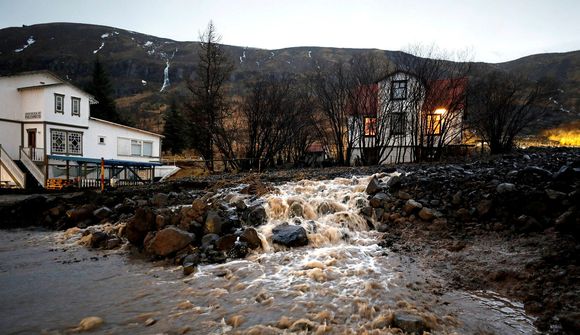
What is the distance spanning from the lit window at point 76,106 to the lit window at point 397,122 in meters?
27.9

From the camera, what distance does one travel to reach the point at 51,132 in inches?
1043

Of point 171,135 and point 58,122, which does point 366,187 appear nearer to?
point 58,122

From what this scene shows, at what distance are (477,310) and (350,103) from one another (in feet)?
58.2

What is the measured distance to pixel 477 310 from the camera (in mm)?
4082

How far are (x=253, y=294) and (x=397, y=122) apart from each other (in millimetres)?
17994

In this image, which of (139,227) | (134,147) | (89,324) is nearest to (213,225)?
(139,227)

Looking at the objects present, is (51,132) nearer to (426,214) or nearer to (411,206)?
(411,206)

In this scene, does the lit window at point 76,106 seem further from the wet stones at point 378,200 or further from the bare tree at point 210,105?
the wet stones at point 378,200

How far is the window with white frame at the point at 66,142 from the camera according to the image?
26641mm

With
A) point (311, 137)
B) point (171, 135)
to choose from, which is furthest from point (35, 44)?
point (311, 137)

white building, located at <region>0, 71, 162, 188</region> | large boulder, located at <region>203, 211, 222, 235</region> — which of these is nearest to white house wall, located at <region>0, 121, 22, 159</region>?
white building, located at <region>0, 71, 162, 188</region>

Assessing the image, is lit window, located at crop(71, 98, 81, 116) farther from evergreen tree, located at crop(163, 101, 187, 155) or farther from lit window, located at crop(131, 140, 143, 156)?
evergreen tree, located at crop(163, 101, 187, 155)

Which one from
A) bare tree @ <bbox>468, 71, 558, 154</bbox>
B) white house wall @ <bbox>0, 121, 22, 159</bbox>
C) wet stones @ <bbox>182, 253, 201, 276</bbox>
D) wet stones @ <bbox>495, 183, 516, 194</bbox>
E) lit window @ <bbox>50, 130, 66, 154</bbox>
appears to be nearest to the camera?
wet stones @ <bbox>182, 253, 201, 276</bbox>

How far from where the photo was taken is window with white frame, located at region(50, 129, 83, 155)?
26641mm
